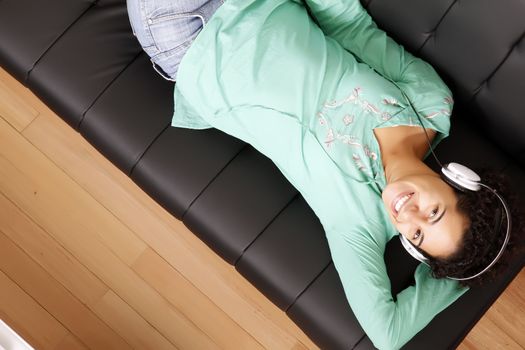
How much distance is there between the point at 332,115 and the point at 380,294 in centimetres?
44

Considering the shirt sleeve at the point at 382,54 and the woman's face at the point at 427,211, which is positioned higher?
the shirt sleeve at the point at 382,54

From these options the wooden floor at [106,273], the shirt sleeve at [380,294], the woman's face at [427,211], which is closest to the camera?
the woman's face at [427,211]

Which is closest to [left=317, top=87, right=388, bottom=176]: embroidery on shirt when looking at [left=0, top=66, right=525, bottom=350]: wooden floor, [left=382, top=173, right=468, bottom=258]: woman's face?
[left=382, top=173, right=468, bottom=258]: woman's face

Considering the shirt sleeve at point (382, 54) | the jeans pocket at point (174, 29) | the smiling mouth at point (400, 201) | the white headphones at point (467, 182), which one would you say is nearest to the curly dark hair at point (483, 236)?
the white headphones at point (467, 182)

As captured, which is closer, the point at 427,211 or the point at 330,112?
the point at 427,211

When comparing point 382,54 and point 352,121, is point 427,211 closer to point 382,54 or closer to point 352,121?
point 352,121

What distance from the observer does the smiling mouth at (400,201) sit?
1.12m

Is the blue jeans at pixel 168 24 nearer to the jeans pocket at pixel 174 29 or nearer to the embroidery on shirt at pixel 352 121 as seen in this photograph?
the jeans pocket at pixel 174 29

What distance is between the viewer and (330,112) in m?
1.27

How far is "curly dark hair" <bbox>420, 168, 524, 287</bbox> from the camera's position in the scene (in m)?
1.12

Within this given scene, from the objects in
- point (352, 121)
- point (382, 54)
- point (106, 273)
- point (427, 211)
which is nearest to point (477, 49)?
point (382, 54)

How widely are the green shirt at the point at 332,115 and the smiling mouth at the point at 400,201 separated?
0.14 m

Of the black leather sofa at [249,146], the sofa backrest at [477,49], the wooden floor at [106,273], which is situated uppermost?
the sofa backrest at [477,49]

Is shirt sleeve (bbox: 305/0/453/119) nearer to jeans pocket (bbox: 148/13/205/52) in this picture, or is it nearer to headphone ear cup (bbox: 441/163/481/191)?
headphone ear cup (bbox: 441/163/481/191)
